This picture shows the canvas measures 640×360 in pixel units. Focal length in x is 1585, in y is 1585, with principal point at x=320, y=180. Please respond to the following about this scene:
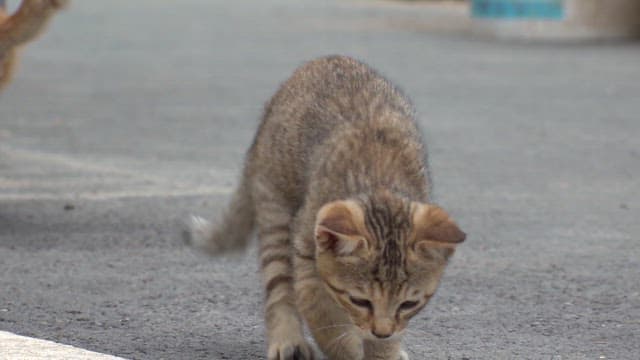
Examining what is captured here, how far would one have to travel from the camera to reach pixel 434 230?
4949 millimetres

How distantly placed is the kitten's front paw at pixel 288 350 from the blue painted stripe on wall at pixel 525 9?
14.7 m

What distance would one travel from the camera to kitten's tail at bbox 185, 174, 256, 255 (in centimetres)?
636

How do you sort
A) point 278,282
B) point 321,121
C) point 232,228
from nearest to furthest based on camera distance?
point 278,282, point 321,121, point 232,228

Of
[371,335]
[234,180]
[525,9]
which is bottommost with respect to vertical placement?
[525,9]

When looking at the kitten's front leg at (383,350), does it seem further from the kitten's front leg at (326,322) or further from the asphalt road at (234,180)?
the asphalt road at (234,180)

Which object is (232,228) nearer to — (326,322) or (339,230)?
(326,322)

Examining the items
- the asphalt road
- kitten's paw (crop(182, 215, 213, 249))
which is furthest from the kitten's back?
the asphalt road

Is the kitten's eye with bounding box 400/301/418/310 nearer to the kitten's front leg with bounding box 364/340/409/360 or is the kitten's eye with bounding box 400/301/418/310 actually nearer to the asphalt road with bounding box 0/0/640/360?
the kitten's front leg with bounding box 364/340/409/360

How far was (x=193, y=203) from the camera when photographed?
347 inches

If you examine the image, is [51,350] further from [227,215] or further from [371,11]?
[371,11]

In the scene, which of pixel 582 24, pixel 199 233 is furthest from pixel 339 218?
pixel 582 24

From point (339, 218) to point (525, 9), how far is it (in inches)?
610

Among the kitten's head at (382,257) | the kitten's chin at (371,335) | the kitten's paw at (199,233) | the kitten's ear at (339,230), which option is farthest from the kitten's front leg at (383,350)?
the kitten's paw at (199,233)

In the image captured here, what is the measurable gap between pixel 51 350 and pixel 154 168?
4854 millimetres
